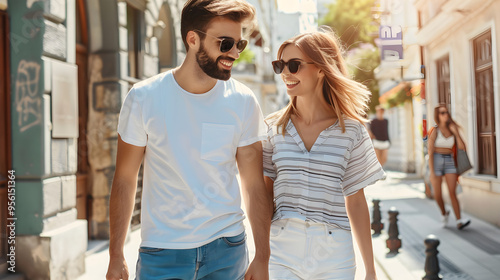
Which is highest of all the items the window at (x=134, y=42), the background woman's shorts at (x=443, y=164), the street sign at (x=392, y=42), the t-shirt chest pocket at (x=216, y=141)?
the window at (x=134, y=42)

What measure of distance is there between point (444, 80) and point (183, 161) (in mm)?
11280

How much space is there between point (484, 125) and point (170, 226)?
28.9 feet

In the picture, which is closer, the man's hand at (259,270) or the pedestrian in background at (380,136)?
the man's hand at (259,270)

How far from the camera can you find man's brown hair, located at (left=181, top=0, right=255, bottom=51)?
254cm

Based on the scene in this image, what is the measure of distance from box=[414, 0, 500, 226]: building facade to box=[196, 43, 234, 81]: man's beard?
719 cm

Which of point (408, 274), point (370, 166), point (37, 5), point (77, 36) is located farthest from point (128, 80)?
point (370, 166)

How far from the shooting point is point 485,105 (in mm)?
9836

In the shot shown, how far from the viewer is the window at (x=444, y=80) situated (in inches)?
481

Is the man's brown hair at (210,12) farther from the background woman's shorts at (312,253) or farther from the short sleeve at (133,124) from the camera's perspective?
the background woman's shorts at (312,253)

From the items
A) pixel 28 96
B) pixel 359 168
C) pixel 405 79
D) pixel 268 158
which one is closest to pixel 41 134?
pixel 28 96

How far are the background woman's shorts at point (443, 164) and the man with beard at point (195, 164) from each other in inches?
262

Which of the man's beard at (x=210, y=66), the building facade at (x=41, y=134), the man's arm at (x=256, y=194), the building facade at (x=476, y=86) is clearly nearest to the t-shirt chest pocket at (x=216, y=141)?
the man's arm at (x=256, y=194)

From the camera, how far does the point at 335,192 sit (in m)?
2.77

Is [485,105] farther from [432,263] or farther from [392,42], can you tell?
[432,263]
